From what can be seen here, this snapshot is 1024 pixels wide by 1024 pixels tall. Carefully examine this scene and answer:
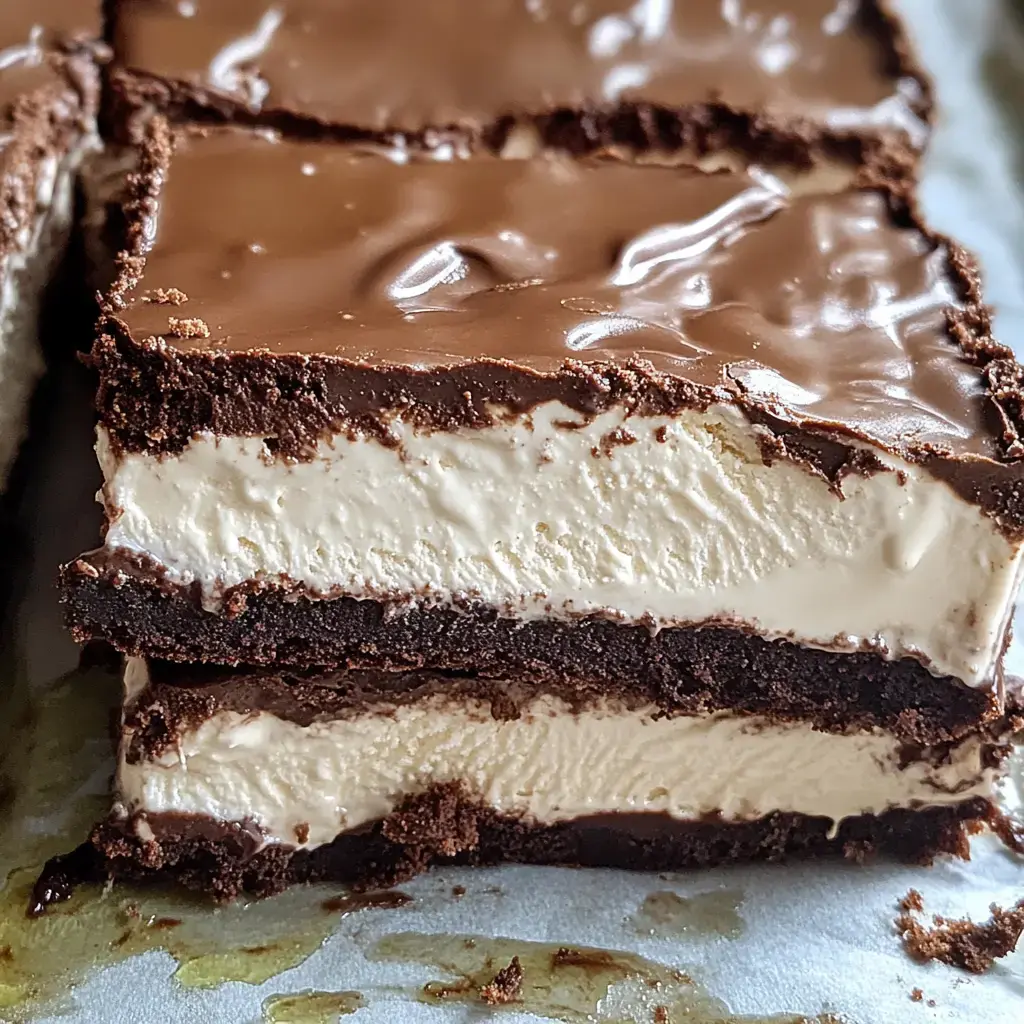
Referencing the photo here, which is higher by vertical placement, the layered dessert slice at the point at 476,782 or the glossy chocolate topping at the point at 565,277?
the glossy chocolate topping at the point at 565,277

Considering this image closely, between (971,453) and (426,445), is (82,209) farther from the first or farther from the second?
(971,453)

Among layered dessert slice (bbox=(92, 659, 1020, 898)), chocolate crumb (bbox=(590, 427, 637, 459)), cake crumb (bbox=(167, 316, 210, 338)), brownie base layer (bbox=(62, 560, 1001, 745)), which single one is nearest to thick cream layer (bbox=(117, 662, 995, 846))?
layered dessert slice (bbox=(92, 659, 1020, 898))

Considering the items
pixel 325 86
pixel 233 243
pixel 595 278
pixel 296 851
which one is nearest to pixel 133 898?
pixel 296 851

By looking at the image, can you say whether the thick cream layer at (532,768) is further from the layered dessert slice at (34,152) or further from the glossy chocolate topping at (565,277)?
the layered dessert slice at (34,152)

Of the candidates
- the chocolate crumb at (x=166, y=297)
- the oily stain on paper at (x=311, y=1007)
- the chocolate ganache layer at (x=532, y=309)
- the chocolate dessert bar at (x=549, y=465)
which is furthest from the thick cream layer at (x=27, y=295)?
the oily stain on paper at (x=311, y=1007)

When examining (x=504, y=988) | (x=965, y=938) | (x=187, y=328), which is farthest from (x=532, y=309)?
(x=965, y=938)

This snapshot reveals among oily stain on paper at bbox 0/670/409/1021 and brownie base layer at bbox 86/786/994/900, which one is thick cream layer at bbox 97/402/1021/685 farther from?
oily stain on paper at bbox 0/670/409/1021

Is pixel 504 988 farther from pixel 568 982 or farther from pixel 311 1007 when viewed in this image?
pixel 311 1007
